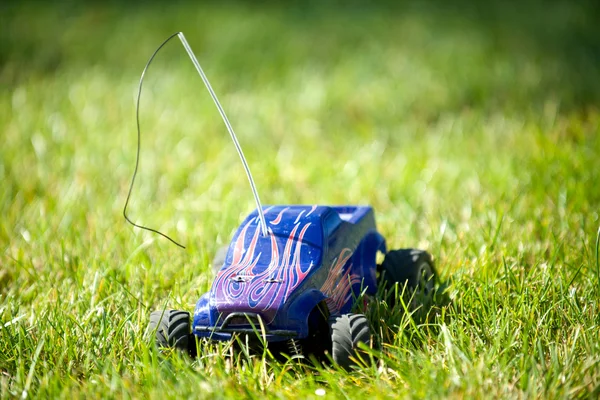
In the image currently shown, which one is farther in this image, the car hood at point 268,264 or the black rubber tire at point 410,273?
the black rubber tire at point 410,273

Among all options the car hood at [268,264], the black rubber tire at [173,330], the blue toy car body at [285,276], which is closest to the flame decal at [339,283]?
the blue toy car body at [285,276]

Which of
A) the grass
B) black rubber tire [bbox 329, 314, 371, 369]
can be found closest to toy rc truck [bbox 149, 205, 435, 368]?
black rubber tire [bbox 329, 314, 371, 369]

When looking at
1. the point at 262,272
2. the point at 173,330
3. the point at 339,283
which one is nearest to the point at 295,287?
the point at 262,272

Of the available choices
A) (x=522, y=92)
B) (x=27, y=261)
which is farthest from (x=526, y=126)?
(x=27, y=261)

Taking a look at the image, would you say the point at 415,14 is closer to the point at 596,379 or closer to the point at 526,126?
the point at 526,126

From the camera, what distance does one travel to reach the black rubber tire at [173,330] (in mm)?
2531

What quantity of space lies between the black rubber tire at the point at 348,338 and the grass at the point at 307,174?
55 mm

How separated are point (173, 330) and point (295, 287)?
0.47m

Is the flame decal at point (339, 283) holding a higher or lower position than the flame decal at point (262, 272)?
lower

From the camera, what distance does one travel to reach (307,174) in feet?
16.1

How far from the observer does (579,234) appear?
356cm

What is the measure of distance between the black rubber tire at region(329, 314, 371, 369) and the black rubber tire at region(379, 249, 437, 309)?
1.65 ft

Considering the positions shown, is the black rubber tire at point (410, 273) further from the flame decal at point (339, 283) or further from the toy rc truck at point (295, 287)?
the flame decal at point (339, 283)

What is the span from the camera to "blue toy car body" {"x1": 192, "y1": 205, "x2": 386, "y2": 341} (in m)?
2.43
